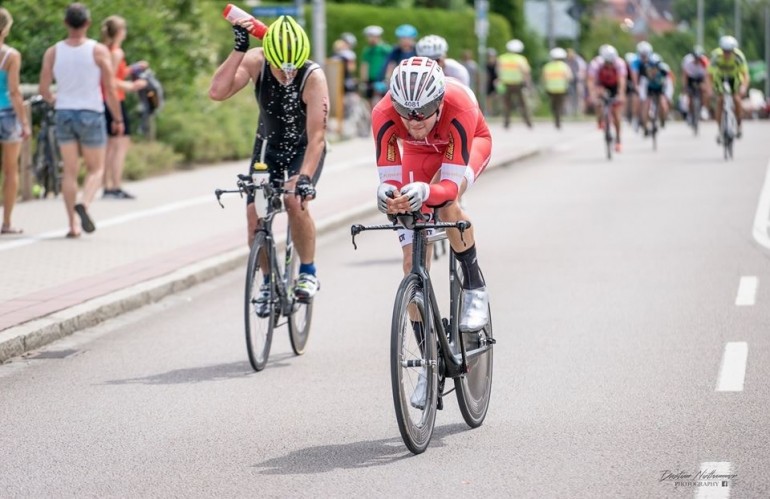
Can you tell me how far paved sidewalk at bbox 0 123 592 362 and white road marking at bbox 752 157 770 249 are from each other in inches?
161

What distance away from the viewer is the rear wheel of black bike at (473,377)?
6883 mm

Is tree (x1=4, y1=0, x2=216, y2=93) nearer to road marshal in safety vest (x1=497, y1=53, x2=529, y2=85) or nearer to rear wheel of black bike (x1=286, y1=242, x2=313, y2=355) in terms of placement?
road marshal in safety vest (x1=497, y1=53, x2=529, y2=85)

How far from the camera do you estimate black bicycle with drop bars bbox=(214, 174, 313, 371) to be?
860cm

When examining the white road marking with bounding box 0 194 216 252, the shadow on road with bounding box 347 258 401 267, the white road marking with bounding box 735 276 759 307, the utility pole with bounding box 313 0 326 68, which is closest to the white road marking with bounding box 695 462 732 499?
the white road marking with bounding box 735 276 759 307

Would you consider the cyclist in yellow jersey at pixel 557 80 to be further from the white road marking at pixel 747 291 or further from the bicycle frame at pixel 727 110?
the white road marking at pixel 747 291

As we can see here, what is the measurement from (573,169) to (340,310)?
13558 mm

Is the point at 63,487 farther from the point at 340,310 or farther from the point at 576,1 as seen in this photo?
the point at 576,1

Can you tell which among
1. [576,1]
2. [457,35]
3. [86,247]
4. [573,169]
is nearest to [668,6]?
[576,1]

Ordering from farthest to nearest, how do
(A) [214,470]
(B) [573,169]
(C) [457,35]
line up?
(C) [457,35] < (B) [573,169] < (A) [214,470]

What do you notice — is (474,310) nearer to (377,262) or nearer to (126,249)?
(377,262)

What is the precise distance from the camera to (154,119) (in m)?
21.7

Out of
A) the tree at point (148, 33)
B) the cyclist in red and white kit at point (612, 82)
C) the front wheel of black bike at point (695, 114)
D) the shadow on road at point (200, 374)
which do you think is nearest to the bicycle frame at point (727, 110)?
the cyclist in red and white kit at point (612, 82)

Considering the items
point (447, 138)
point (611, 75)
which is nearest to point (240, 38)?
point (447, 138)

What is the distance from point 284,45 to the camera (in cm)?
856
